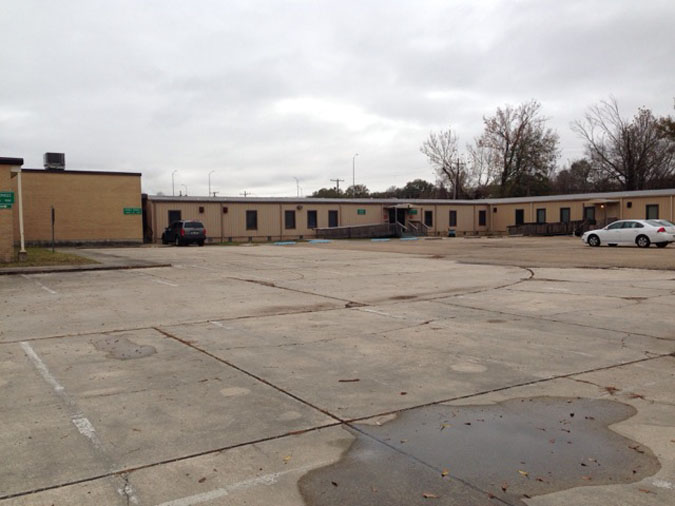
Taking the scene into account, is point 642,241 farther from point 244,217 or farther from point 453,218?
point 244,217

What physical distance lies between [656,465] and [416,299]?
787cm

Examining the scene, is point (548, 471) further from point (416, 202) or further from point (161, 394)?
point (416, 202)

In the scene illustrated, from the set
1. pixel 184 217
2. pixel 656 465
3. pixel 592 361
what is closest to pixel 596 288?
pixel 592 361

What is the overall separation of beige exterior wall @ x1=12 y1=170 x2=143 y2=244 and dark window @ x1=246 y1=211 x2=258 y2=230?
9.34 meters

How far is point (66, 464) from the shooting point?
369 centimetres

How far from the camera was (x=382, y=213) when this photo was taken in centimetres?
5297

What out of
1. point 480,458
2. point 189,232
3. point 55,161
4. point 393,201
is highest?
point 55,161

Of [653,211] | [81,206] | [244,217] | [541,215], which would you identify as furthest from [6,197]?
[541,215]

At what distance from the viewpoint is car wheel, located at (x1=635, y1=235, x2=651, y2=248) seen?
2886cm

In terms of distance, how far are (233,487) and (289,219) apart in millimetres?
44543

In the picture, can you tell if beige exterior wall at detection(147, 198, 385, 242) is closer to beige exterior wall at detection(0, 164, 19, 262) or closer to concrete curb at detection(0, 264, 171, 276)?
beige exterior wall at detection(0, 164, 19, 262)

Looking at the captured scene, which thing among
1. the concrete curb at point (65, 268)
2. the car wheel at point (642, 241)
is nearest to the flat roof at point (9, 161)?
the concrete curb at point (65, 268)

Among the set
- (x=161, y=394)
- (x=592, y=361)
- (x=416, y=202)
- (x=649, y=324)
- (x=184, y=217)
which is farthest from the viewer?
(x=416, y=202)

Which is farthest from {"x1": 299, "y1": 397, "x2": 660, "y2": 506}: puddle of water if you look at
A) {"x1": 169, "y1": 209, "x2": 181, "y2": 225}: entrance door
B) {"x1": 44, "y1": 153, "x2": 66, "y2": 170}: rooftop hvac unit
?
{"x1": 169, "y1": 209, "x2": 181, "y2": 225}: entrance door
